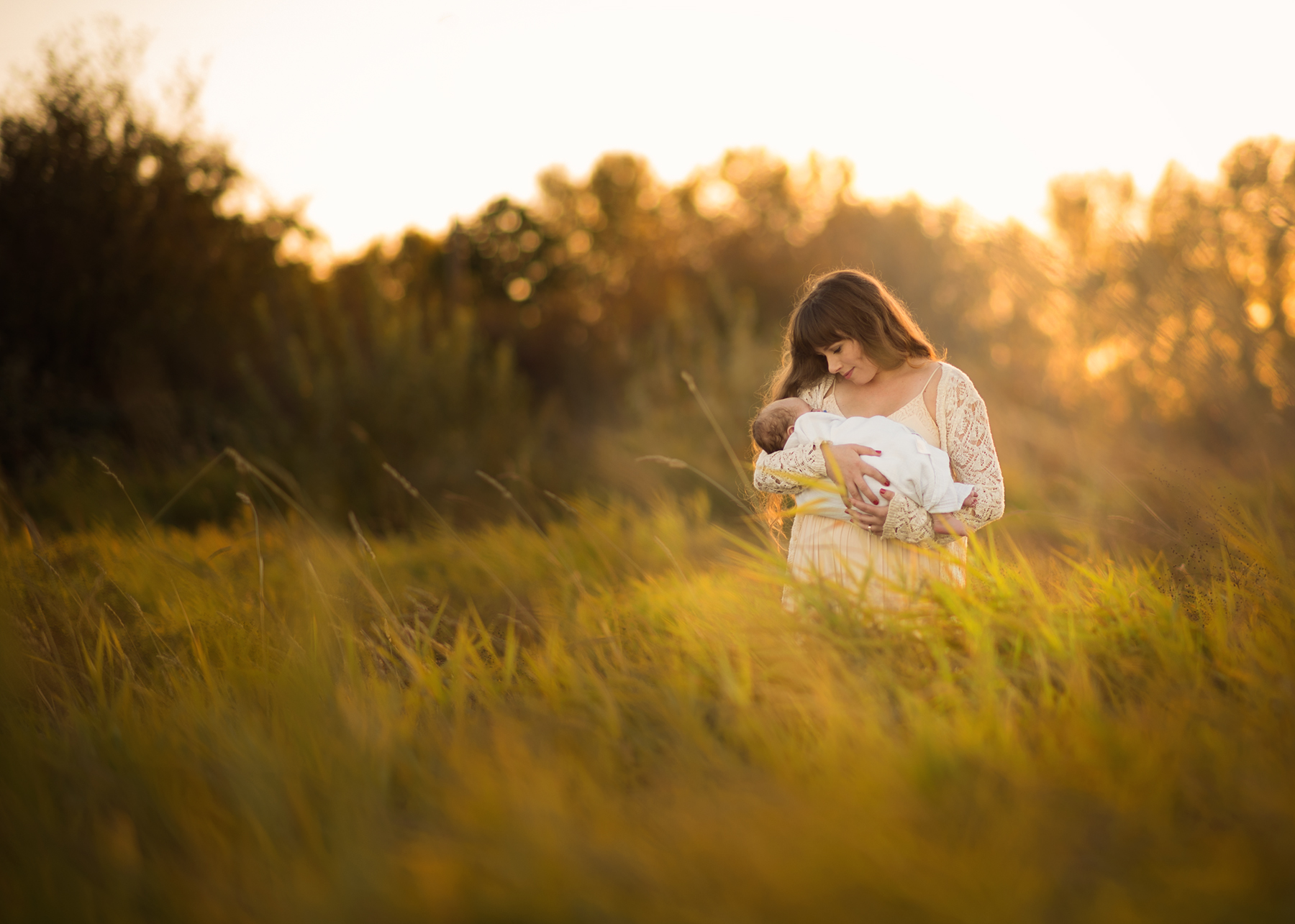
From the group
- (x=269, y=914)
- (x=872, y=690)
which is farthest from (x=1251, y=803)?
(x=269, y=914)

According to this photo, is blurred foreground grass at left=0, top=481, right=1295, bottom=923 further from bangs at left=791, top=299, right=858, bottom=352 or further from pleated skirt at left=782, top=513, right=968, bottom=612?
bangs at left=791, top=299, right=858, bottom=352

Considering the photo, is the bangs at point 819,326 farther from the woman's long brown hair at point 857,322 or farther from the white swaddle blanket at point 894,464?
the white swaddle blanket at point 894,464

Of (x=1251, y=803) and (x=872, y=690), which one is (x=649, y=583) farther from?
(x=1251, y=803)

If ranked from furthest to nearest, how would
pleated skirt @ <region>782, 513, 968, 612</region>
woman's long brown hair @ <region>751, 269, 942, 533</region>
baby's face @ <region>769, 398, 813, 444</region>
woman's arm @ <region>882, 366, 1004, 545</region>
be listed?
baby's face @ <region>769, 398, 813, 444</region> → woman's long brown hair @ <region>751, 269, 942, 533</region> → woman's arm @ <region>882, 366, 1004, 545</region> → pleated skirt @ <region>782, 513, 968, 612</region>

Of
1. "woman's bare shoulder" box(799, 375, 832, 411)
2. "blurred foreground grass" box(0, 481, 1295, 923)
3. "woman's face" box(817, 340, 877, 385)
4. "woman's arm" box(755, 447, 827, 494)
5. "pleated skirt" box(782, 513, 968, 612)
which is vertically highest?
"woman's face" box(817, 340, 877, 385)

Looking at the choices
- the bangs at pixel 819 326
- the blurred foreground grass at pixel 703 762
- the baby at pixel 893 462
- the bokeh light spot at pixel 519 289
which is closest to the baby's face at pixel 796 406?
the baby at pixel 893 462

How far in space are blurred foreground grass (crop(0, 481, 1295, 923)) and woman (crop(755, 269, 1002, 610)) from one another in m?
0.20

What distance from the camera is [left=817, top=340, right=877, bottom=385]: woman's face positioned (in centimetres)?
255

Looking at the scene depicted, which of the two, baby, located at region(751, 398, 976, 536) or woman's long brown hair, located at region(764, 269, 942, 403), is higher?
woman's long brown hair, located at region(764, 269, 942, 403)

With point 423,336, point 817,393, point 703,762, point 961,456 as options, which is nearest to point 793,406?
point 817,393

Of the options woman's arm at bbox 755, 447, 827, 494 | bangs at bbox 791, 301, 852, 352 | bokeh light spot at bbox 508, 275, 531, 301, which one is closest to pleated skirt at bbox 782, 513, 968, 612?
woman's arm at bbox 755, 447, 827, 494

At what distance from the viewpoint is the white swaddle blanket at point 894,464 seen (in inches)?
88.4

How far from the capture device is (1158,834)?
46.1 inches

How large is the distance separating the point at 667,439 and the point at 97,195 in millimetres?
8187
